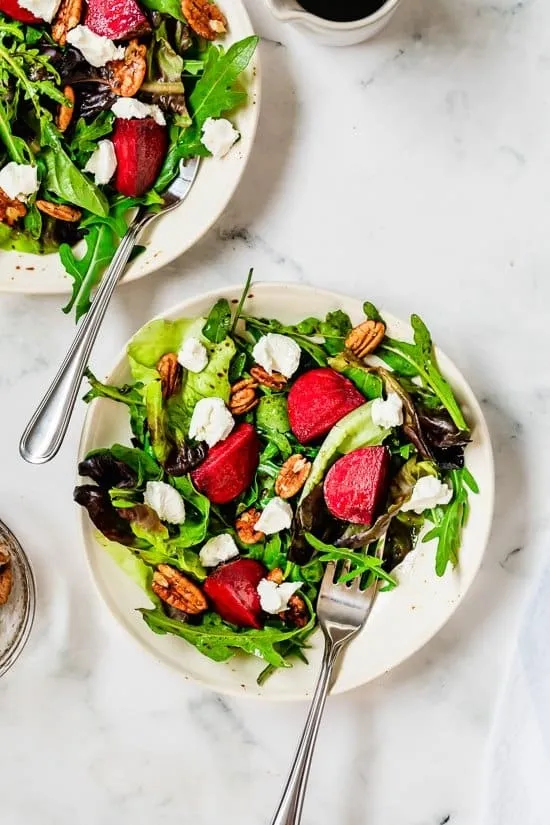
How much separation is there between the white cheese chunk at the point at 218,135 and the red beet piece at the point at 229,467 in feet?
1.23

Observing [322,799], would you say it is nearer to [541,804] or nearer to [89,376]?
[541,804]

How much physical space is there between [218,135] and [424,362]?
402 millimetres

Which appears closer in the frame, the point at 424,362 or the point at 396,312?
the point at 424,362

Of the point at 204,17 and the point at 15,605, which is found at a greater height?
the point at 204,17

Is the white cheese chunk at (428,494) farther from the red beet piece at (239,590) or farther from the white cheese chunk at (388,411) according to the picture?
the red beet piece at (239,590)

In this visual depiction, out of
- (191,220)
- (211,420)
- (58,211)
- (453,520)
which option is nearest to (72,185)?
(58,211)

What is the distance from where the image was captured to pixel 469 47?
4.40ft

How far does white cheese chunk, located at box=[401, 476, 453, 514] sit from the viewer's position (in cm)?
121

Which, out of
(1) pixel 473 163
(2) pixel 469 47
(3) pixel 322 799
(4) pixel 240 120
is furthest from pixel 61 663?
(2) pixel 469 47

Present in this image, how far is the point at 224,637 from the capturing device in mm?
1277

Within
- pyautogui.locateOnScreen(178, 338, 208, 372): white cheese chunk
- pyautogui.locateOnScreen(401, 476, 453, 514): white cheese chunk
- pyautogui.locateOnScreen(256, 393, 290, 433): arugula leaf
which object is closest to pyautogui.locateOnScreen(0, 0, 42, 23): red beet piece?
pyautogui.locateOnScreen(178, 338, 208, 372): white cheese chunk

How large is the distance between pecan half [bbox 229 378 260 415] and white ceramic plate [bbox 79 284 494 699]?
0.10 meters

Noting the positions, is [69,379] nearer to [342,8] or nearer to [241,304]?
[241,304]

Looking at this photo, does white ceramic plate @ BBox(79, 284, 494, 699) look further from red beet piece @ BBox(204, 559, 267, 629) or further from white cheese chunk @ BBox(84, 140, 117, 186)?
white cheese chunk @ BBox(84, 140, 117, 186)
